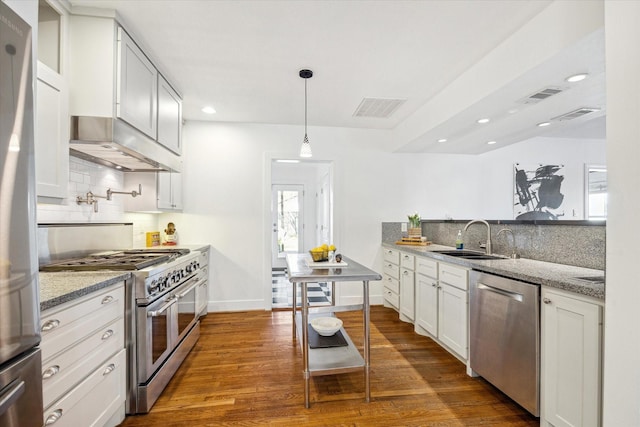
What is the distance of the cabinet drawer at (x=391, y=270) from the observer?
3658mm

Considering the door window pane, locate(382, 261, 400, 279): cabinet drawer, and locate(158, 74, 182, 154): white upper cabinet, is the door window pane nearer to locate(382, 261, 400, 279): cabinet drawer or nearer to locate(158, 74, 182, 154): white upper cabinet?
locate(382, 261, 400, 279): cabinet drawer

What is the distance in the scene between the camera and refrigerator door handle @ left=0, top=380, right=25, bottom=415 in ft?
2.56

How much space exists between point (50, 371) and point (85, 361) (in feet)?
0.76

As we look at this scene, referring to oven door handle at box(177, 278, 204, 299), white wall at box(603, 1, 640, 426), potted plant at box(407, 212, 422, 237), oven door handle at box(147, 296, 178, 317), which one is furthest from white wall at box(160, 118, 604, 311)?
white wall at box(603, 1, 640, 426)

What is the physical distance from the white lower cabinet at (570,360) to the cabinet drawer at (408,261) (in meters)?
1.57

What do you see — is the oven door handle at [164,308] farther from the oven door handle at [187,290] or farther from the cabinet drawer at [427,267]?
the cabinet drawer at [427,267]

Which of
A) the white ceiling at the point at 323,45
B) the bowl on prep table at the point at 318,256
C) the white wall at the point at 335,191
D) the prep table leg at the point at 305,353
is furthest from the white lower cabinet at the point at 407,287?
the prep table leg at the point at 305,353

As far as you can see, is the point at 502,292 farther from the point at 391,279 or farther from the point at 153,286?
the point at 153,286

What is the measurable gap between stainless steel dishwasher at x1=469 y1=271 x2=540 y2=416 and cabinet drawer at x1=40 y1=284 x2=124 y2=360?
7.86 feet

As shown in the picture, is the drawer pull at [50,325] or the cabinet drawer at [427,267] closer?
the drawer pull at [50,325]

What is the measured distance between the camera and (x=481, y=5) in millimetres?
1769

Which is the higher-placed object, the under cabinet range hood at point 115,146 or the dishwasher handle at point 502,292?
the under cabinet range hood at point 115,146

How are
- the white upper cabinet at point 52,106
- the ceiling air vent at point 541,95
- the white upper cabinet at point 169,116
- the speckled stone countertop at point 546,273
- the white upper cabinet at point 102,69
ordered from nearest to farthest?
the speckled stone countertop at point 546,273, the white upper cabinet at point 52,106, the white upper cabinet at point 102,69, the ceiling air vent at point 541,95, the white upper cabinet at point 169,116

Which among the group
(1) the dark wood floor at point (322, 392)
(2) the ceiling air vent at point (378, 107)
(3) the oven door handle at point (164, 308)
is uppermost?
(2) the ceiling air vent at point (378, 107)
